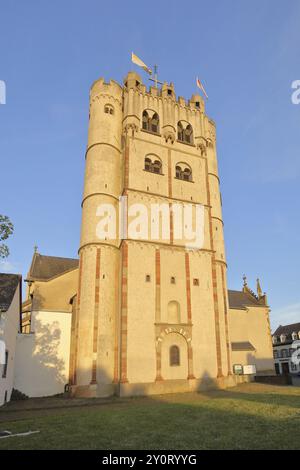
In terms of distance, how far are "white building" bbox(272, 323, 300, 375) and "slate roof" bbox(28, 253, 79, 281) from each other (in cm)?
5264

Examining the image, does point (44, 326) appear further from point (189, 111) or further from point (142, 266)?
point (189, 111)

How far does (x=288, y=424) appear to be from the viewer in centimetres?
1230

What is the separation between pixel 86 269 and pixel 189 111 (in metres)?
23.5

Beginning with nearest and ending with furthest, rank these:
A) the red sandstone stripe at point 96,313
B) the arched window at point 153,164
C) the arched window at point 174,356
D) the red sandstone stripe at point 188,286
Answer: the red sandstone stripe at point 96,313 < the arched window at point 174,356 < the red sandstone stripe at point 188,286 < the arched window at point 153,164

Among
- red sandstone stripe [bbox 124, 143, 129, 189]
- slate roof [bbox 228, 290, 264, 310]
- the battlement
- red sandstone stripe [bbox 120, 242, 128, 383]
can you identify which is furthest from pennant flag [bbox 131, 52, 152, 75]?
slate roof [bbox 228, 290, 264, 310]

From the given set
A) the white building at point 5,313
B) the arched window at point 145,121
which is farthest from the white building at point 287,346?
the white building at point 5,313

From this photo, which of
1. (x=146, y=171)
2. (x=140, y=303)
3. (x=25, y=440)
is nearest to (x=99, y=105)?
(x=146, y=171)

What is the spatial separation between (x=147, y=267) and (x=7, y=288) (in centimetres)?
1231

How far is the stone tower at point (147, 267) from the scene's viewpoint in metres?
29.7

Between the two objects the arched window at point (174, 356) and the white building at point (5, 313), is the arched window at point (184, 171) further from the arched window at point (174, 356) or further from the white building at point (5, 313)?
the white building at point (5, 313)

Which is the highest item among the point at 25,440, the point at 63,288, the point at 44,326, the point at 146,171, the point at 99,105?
the point at 99,105

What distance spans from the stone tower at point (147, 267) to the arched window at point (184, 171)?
121 millimetres
